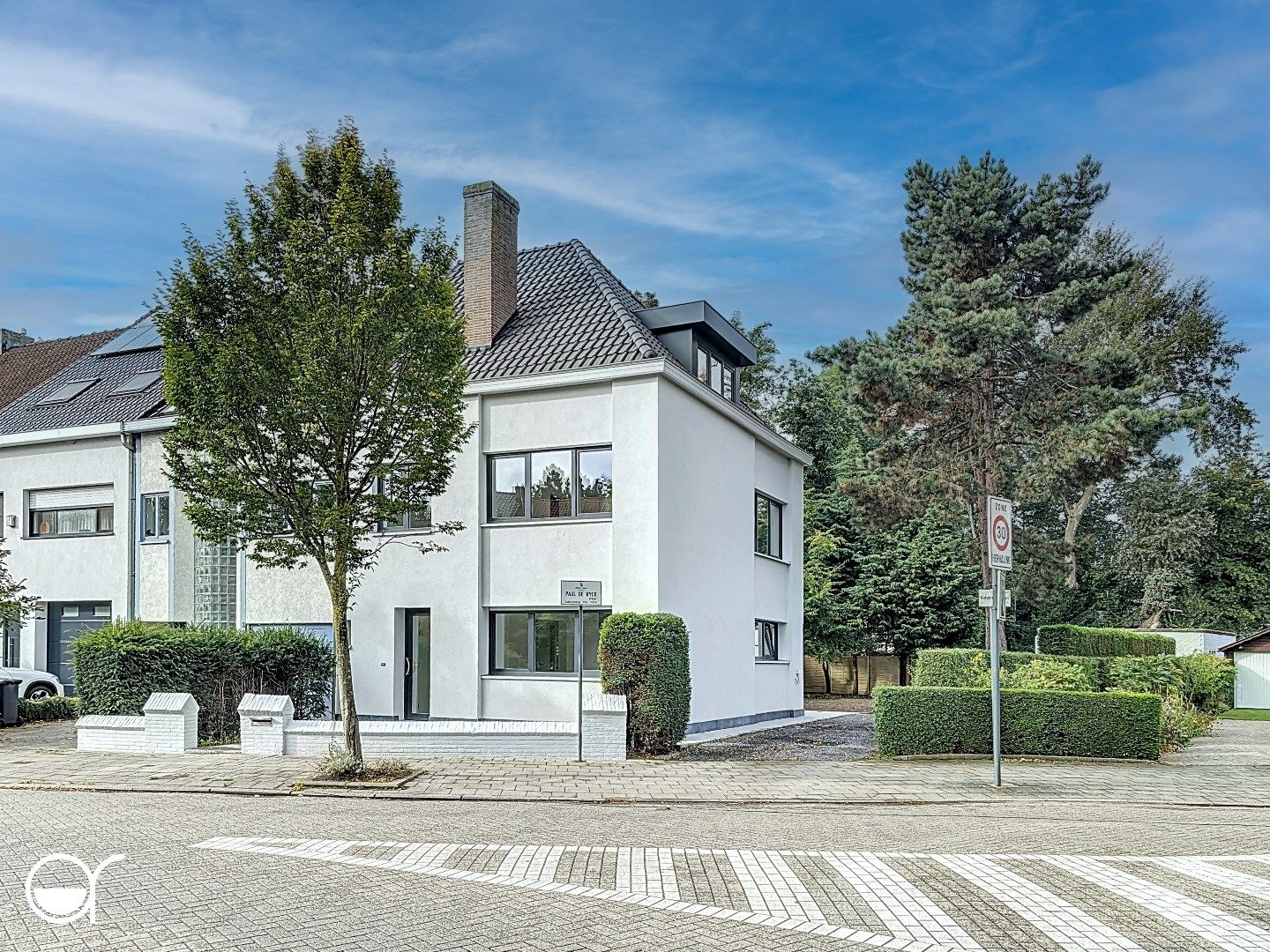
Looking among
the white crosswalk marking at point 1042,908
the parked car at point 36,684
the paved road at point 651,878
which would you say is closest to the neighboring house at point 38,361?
the parked car at point 36,684

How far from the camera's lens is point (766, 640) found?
25.3 m

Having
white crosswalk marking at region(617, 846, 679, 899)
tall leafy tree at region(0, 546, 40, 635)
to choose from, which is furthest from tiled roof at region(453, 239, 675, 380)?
white crosswalk marking at region(617, 846, 679, 899)

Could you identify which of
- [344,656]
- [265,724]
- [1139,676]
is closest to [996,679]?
[1139,676]

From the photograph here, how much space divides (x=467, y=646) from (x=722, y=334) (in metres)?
8.19

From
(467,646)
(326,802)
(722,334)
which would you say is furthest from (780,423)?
(326,802)

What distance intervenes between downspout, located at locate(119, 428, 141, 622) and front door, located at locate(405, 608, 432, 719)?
304 inches

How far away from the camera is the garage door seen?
38.1 metres

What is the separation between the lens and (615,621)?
57.1 feet

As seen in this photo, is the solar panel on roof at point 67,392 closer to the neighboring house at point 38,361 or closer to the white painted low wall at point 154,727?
the neighboring house at point 38,361

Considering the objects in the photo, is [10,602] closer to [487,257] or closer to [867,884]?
[487,257]

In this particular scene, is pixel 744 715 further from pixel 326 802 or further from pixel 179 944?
pixel 179 944

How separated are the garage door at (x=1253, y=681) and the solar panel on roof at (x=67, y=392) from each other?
36621mm

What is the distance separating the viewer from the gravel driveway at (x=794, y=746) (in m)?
17.1

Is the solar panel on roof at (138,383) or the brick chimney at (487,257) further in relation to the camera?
the solar panel on roof at (138,383)
